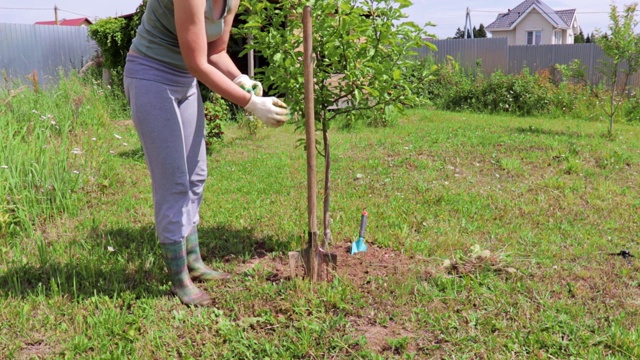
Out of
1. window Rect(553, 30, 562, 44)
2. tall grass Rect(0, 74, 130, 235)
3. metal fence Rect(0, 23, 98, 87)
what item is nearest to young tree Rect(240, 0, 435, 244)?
tall grass Rect(0, 74, 130, 235)

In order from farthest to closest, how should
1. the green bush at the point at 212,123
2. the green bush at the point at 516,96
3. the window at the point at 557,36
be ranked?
the window at the point at 557,36 < the green bush at the point at 516,96 < the green bush at the point at 212,123

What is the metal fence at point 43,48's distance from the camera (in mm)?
12836

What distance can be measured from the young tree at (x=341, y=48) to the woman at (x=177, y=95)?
30cm

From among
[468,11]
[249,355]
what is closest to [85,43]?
[249,355]

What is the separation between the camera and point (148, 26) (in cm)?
245

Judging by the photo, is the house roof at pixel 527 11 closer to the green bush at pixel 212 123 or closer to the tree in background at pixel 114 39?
the tree in background at pixel 114 39

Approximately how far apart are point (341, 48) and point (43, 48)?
44.0 feet

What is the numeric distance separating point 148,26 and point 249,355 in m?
1.57

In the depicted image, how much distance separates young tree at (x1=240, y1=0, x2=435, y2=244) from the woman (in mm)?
304

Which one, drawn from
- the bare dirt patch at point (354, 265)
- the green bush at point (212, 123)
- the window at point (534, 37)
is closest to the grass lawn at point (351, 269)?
the bare dirt patch at point (354, 265)

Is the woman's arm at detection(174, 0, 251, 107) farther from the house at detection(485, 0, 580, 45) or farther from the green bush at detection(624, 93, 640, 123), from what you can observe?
the house at detection(485, 0, 580, 45)

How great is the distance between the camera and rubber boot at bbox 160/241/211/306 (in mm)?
2658

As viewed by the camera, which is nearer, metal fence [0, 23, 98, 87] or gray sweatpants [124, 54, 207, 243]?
gray sweatpants [124, 54, 207, 243]

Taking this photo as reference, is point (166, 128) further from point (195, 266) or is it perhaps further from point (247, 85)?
point (195, 266)
